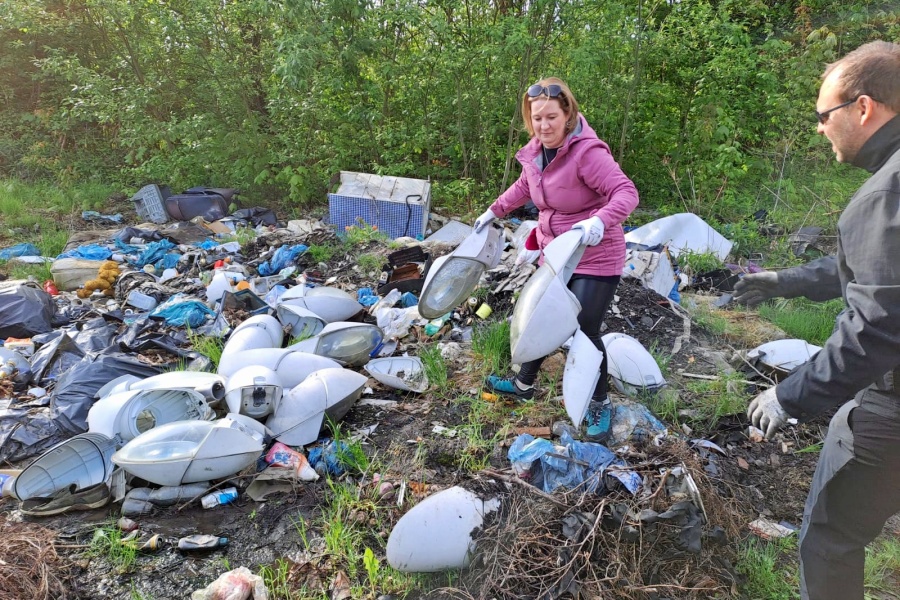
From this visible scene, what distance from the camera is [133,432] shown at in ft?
8.89

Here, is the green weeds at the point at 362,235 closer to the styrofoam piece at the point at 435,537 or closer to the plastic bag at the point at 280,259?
the plastic bag at the point at 280,259

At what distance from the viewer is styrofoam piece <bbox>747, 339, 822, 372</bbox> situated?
333 centimetres

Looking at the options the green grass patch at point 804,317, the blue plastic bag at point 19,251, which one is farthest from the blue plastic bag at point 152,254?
the green grass patch at point 804,317

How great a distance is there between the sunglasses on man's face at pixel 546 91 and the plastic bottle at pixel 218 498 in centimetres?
224

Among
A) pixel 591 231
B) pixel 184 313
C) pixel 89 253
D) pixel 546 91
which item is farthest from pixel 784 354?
pixel 89 253

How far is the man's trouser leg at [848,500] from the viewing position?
4.96 feet

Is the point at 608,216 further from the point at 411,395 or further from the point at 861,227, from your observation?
the point at 411,395

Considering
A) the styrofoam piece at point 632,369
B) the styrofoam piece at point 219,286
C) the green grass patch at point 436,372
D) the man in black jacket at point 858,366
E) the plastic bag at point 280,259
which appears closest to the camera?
the man in black jacket at point 858,366

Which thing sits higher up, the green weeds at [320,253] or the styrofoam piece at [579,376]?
the styrofoam piece at [579,376]

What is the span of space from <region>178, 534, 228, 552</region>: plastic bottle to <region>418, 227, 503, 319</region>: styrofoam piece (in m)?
1.44

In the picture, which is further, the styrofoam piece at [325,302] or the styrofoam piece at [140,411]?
the styrofoam piece at [325,302]

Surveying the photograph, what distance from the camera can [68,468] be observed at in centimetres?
257

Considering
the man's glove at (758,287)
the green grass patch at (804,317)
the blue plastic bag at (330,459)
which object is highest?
the man's glove at (758,287)

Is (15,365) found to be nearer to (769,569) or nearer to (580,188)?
(580,188)
